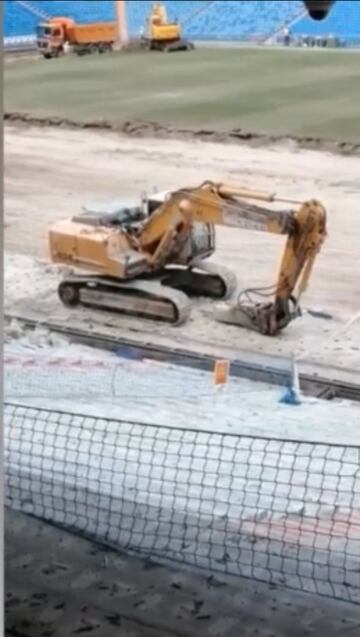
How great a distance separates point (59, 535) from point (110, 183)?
20.3ft

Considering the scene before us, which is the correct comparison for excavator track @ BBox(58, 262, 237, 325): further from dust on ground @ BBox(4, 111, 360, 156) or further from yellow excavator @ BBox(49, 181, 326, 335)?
dust on ground @ BBox(4, 111, 360, 156)

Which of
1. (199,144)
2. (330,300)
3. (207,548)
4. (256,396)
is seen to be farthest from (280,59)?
(207,548)

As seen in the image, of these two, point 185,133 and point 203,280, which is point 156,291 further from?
point 185,133

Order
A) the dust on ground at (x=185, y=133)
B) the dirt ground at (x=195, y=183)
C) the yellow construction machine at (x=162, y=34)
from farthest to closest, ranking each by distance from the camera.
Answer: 1. the yellow construction machine at (x=162, y=34)
2. the dust on ground at (x=185, y=133)
3. the dirt ground at (x=195, y=183)

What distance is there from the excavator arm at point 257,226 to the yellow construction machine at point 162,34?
4.92m

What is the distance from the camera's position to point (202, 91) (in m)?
10.8

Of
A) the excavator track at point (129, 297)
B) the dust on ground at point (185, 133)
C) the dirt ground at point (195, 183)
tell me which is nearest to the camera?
the dirt ground at point (195, 183)

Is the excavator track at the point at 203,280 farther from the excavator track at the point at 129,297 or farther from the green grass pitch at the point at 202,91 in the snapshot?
the green grass pitch at the point at 202,91

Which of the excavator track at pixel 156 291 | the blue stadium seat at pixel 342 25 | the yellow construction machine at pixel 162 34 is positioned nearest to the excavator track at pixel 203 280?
the excavator track at pixel 156 291

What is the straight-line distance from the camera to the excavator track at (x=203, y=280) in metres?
6.24

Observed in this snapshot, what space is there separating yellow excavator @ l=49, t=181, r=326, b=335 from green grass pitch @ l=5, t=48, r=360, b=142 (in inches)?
90.2

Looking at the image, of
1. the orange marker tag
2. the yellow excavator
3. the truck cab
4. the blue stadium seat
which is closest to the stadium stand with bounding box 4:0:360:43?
the blue stadium seat

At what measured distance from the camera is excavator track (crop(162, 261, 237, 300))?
246 inches

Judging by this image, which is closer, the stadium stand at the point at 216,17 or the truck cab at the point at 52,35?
the stadium stand at the point at 216,17
